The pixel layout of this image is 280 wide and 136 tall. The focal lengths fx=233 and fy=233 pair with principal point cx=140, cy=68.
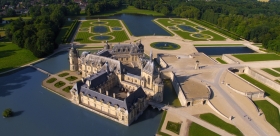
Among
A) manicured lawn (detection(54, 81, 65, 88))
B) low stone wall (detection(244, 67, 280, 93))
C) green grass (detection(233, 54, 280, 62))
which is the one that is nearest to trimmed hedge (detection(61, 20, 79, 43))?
manicured lawn (detection(54, 81, 65, 88))

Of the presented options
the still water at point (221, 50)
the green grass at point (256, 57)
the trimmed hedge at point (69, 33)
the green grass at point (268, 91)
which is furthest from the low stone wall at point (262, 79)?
the trimmed hedge at point (69, 33)

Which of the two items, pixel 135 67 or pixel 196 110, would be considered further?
pixel 135 67

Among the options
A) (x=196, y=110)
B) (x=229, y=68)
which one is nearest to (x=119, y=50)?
(x=196, y=110)

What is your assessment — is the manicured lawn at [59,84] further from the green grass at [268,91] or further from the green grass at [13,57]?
the green grass at [268,91]

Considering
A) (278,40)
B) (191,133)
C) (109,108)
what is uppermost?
(278,40)

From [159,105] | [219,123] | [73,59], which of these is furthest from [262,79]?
[73,59]

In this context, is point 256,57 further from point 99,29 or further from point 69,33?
point 69,33

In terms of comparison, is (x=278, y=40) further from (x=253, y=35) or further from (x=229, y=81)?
(x=229, y=81)
